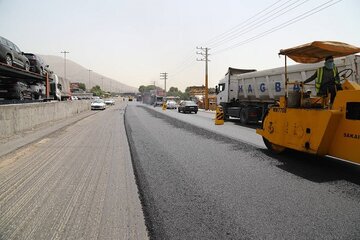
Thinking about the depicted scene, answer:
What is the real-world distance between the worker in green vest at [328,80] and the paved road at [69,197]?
5010 mm

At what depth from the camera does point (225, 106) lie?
23375 millimetres

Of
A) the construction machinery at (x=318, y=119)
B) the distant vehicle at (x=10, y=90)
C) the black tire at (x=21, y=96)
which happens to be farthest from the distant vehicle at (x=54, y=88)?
the construction machinery at (x=318, y=119)

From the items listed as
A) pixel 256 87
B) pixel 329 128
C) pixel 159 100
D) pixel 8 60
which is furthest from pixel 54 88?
pixel 159 100

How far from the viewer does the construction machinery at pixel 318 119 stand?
21.4 ft

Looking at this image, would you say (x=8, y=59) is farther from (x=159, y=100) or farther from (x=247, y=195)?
(x=159, y=100)

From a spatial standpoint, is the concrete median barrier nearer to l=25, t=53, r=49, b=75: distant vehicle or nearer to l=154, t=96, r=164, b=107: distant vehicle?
l=25, t=53, r=49, b=75: distant vehicle

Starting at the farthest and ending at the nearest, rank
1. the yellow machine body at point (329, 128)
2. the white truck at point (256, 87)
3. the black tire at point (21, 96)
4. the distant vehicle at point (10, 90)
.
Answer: the black tire at point (21, 96), the distant vehicle at point (10, 90), the white truck at point (256, 87), the yellow machine body at point (329, 128)

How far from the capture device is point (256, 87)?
744 inches

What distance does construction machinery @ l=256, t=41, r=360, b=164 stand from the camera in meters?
6.52

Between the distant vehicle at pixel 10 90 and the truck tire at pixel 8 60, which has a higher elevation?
the truck tire at pixel 8 60

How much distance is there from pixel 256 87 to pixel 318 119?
12.1 meters

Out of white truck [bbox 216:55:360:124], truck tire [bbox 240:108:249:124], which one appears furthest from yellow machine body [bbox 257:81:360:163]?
truck tire [bbox 240:108:249:124]

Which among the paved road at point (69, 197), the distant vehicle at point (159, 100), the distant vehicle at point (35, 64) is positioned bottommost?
the paved road at point (69, 197)

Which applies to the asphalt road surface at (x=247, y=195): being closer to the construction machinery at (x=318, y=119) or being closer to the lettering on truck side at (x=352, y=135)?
the construction machinery at (x=318, y=119)
